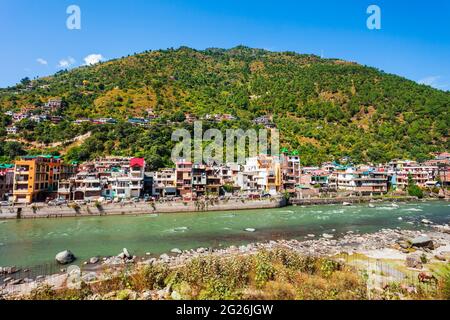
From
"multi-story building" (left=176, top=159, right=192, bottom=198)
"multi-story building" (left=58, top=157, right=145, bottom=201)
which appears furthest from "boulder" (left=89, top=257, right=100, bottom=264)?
"multi-story building" (left=176, top=159, right=192, bottom=198)

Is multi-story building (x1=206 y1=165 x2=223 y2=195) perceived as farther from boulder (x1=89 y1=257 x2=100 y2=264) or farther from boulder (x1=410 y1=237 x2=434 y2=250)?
boulder (x1=410 y1=237 x2=434 y2=250)

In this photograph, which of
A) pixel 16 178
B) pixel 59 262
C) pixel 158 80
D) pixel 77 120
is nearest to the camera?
pixel 59 262

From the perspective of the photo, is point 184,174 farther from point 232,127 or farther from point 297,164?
point 232,127

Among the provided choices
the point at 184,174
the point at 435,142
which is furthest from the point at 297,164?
the point at 435,142

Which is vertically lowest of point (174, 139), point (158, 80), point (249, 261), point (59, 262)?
point (59, 262)

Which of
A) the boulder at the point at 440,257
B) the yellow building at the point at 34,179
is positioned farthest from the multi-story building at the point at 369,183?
the yellow building at the point at 34,179

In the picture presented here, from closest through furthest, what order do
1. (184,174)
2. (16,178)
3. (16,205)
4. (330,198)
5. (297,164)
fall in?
(16,205)
(16,178)
(184,174)
(330,198)
(297,164)

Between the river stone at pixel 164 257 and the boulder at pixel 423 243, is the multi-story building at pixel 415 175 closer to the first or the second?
the boulder at pixel 423 243
